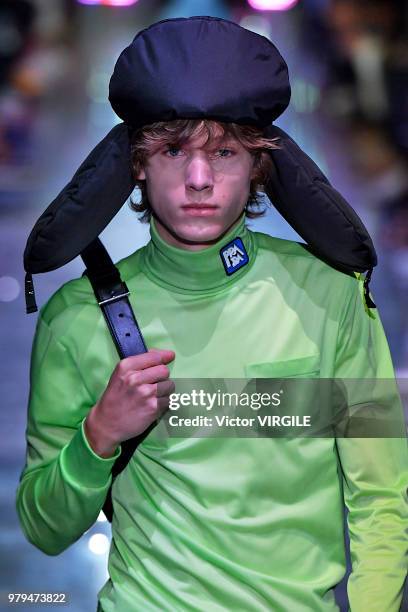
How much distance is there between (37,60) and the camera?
417 cm

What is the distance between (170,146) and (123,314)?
0.28 m

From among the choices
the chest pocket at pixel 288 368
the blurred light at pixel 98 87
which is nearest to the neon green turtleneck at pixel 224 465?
the chest pocket at pixel 288 368

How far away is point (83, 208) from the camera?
6.66 feet

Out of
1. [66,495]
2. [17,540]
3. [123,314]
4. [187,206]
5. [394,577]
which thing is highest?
[187,206]

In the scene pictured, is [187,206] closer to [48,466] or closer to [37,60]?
[48,466]

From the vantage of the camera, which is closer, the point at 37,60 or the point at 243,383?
the point at 243,383

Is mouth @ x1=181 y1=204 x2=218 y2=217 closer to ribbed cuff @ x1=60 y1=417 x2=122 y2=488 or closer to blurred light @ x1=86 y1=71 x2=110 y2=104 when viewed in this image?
ribbed cuff @ x1=60 y1=417 x2=122 y2=488

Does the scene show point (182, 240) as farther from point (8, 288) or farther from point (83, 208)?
point (8, 288)

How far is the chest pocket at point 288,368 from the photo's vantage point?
6.81 feet

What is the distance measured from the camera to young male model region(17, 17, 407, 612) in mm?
1986

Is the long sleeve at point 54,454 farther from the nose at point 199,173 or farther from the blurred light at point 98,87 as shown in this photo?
the blurred light at point 98,87

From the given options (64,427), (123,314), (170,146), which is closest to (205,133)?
(170,146)

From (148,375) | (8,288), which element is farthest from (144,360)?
(8,288)

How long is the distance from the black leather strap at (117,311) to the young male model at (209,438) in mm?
29
